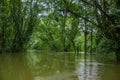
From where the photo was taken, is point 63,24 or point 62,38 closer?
point 63,24

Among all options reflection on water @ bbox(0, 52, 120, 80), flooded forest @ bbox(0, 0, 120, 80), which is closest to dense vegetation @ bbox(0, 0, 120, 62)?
flooded forest @ bbox(0, 0, 120, 80)

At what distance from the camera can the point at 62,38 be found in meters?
38.2

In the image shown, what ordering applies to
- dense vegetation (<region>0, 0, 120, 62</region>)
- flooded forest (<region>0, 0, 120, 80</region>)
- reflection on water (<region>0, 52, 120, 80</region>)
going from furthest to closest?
dense vegetation (<region>0, 0, 120, 62</region>) < flooded forest (<region>0, 0, 120, 80</region>) < reflection on water (<region>0, 52, 120, 80</region>)

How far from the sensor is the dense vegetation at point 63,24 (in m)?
14.3

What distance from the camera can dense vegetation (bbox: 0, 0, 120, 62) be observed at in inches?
563

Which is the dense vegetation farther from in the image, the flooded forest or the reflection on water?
the reflection on water

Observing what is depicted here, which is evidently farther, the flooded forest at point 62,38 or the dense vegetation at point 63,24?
the dense vegetation at point 63,24

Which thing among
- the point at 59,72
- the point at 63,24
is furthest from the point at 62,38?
the point at 59,72

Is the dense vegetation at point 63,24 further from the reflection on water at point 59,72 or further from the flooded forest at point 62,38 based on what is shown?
the reflection on water at point 59,72

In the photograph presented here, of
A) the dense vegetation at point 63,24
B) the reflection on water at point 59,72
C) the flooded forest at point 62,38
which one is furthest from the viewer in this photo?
the dense vegetation at point 63,24

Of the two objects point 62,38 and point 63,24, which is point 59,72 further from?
point 62,38

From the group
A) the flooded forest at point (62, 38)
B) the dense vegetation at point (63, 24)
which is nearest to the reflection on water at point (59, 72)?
the flooded forest at point (62, 38)

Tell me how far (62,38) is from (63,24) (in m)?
2.74

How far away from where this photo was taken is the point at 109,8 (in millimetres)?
14148
